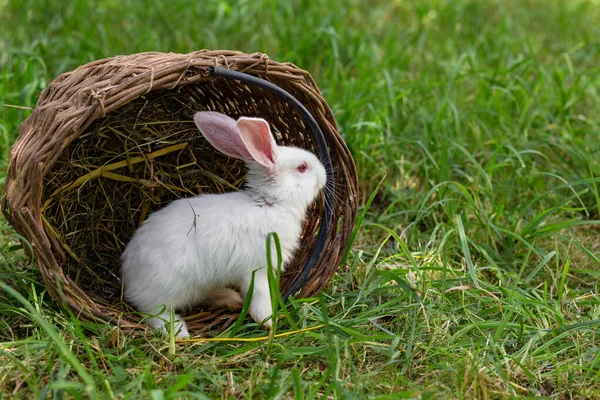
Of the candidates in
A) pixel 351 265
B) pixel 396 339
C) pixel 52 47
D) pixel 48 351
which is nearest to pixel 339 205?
pixel 351 265

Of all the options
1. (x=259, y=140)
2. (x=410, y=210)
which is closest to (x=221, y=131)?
(x=259, y=140)

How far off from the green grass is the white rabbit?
0.28m

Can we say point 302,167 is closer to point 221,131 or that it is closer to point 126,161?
point 221,131

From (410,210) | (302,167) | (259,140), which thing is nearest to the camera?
(259,140)

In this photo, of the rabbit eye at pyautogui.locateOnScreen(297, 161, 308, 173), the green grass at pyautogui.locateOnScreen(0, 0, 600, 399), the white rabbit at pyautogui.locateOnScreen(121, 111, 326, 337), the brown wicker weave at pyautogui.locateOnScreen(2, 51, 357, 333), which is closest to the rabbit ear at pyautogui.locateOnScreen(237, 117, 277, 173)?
the white rabbit at pyautogui.locateOnScreen(121, 111, 326, 337)

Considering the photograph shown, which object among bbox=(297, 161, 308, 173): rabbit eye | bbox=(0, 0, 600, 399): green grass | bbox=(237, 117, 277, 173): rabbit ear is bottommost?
bbox=(0, 0, 600, 399): green grass

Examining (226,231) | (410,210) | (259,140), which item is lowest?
(410,210)

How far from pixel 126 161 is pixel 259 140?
721 mm

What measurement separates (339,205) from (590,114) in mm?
2318

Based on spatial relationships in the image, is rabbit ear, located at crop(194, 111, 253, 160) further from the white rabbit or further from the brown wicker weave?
the brown wicker weave

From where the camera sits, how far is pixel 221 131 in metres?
3.35

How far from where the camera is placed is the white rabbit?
3262mm

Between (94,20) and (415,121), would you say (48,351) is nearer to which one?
(415,121)

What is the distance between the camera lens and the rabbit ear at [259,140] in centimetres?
316
